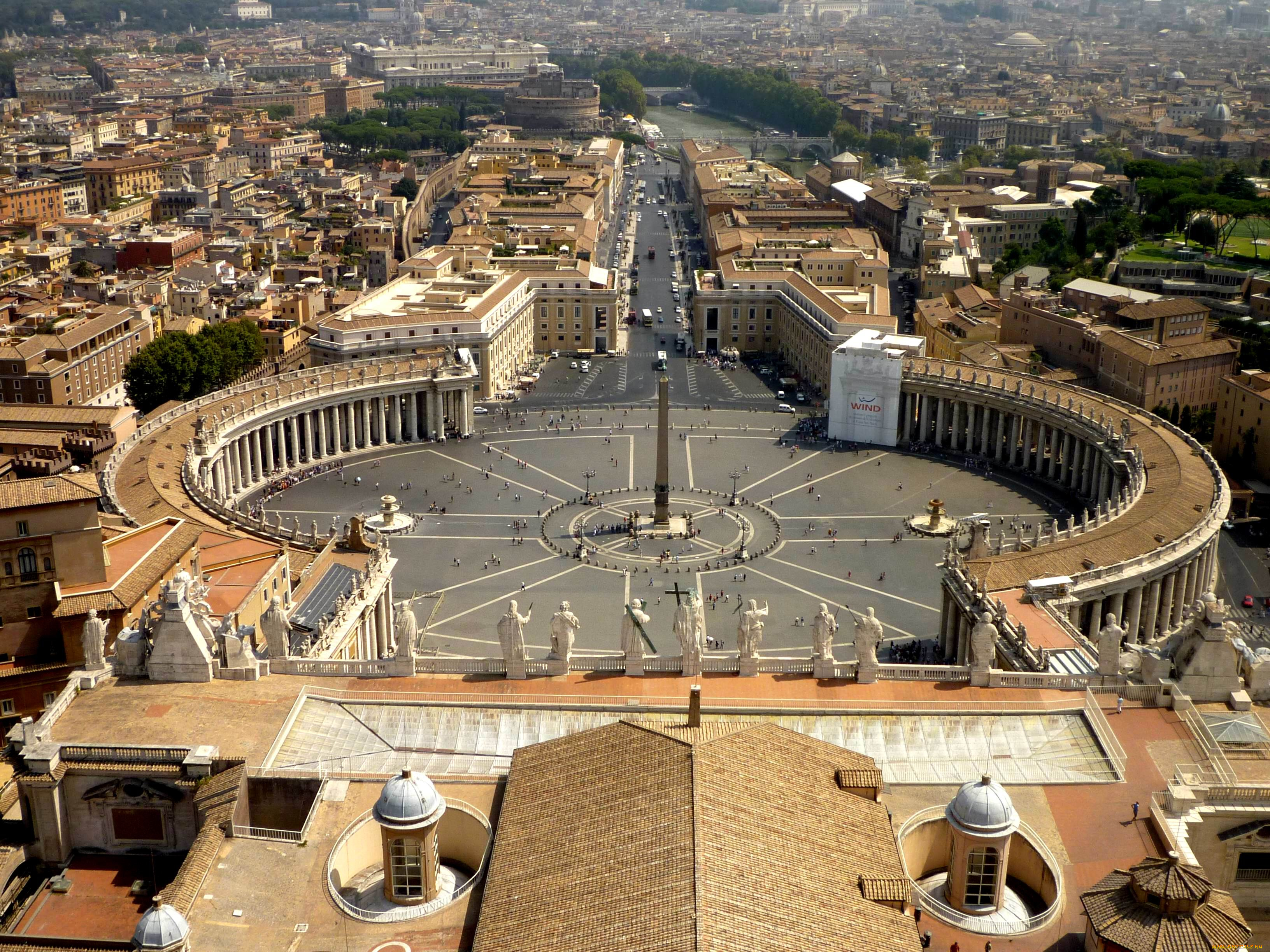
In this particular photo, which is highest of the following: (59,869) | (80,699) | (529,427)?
(80,699)

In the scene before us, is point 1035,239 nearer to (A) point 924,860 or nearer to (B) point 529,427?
(B) point 529,427

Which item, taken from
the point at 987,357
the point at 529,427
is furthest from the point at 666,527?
the point at 987,357

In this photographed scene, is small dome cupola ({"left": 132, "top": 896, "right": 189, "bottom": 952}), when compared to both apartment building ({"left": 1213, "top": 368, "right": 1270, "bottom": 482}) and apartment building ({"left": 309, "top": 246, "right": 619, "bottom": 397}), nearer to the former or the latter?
apartment building ({"left": 1213, "top": 368, "right": 1270, "bottom": 482})

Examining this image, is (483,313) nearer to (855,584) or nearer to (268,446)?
(268,446)

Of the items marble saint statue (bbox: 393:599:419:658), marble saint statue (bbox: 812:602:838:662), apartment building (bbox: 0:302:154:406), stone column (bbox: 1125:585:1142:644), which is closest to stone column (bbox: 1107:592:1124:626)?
stone column (bbox: 1125:585:1142:644)

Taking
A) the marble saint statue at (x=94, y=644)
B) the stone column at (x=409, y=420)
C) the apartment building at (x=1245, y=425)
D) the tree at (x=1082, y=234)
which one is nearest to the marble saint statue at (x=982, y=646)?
the marble saint statue at (x=94, y=644)

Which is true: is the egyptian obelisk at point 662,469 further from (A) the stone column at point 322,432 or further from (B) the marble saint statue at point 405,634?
(B) the marble saint statue at point 405,634
